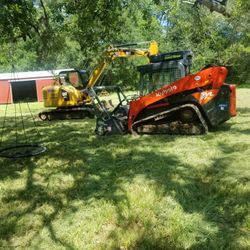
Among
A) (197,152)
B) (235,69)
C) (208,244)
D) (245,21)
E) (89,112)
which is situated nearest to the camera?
(208,244)

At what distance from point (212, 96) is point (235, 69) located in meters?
27.9

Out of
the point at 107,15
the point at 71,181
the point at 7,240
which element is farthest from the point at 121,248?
the point at 107,15

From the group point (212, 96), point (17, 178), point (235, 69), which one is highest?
point (212, 96)

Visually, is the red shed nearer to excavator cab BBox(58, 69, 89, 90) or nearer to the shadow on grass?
excavator cab BBox(58, 69, 89, 90)

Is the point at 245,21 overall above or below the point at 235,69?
above

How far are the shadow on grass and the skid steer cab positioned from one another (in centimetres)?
121

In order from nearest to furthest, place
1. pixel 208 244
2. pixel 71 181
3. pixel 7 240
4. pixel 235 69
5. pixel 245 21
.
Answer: pixel 208 244 → pixel 7 240 → pixel 71 181 → pixel 245 21 → pixel 235 69

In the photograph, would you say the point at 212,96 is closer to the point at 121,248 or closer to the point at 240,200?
the point at 240,200

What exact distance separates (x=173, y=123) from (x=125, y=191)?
13.9 ft

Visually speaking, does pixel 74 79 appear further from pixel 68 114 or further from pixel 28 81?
pixel 28 81

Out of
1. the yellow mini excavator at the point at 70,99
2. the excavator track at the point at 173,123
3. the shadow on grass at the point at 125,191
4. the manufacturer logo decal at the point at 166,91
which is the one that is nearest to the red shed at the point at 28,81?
the yellow mini excavator at the point at 70,99

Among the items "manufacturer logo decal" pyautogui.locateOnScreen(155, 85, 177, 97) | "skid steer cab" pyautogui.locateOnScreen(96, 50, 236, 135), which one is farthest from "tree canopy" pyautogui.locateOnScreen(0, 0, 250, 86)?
"manufacturer logo decal" pyautogui.locateOnScreen(155, 85, 177, 97)

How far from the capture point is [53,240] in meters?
4.62

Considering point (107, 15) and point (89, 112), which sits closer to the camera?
point (107, 15)
